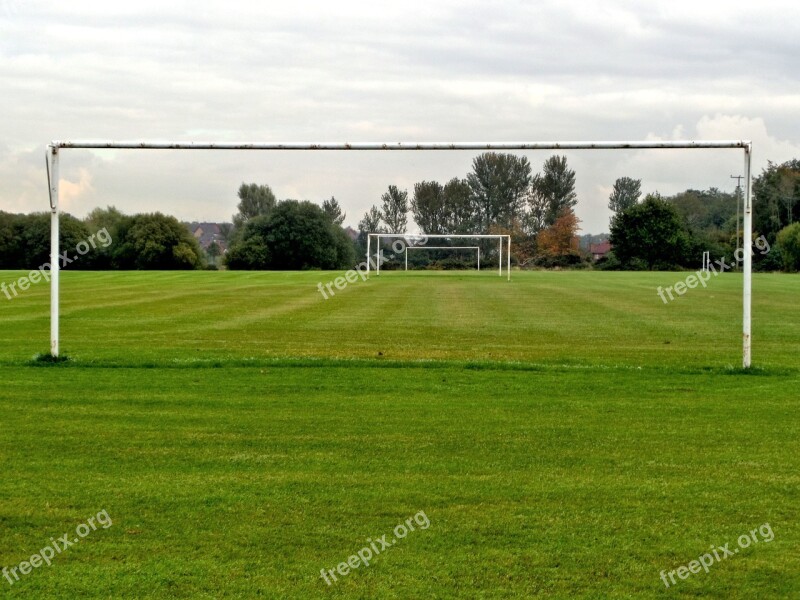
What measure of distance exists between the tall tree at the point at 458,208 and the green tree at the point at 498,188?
1.78 meters

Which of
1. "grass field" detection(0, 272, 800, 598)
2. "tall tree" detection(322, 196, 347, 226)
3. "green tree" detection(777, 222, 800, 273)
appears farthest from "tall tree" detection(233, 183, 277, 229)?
"grass field" detection(0, 272, 800, 598)

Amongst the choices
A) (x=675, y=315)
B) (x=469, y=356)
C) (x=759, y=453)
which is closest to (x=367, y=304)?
(x=675, y=315)

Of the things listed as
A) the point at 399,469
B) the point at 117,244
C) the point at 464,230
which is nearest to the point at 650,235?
the point at 464,230

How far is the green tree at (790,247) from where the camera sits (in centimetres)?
8575

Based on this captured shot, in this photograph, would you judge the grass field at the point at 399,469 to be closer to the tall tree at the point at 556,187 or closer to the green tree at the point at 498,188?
the green tree at the point at 498,188

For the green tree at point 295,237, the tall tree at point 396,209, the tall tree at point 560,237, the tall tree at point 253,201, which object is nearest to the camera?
the tall tree at point 396,209

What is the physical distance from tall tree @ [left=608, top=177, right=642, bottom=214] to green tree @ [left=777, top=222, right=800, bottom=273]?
5103 centimetres

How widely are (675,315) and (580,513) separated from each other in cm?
2089

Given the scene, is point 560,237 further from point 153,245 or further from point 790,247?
point 153,245

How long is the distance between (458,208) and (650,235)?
2501 centimetres

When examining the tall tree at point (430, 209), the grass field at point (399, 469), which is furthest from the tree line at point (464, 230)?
the grass field at point (399, 469)

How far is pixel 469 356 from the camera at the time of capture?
1597 centimetres

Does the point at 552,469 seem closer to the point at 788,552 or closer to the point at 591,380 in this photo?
the point at 788,552

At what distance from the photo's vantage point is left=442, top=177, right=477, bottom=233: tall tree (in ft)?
266
